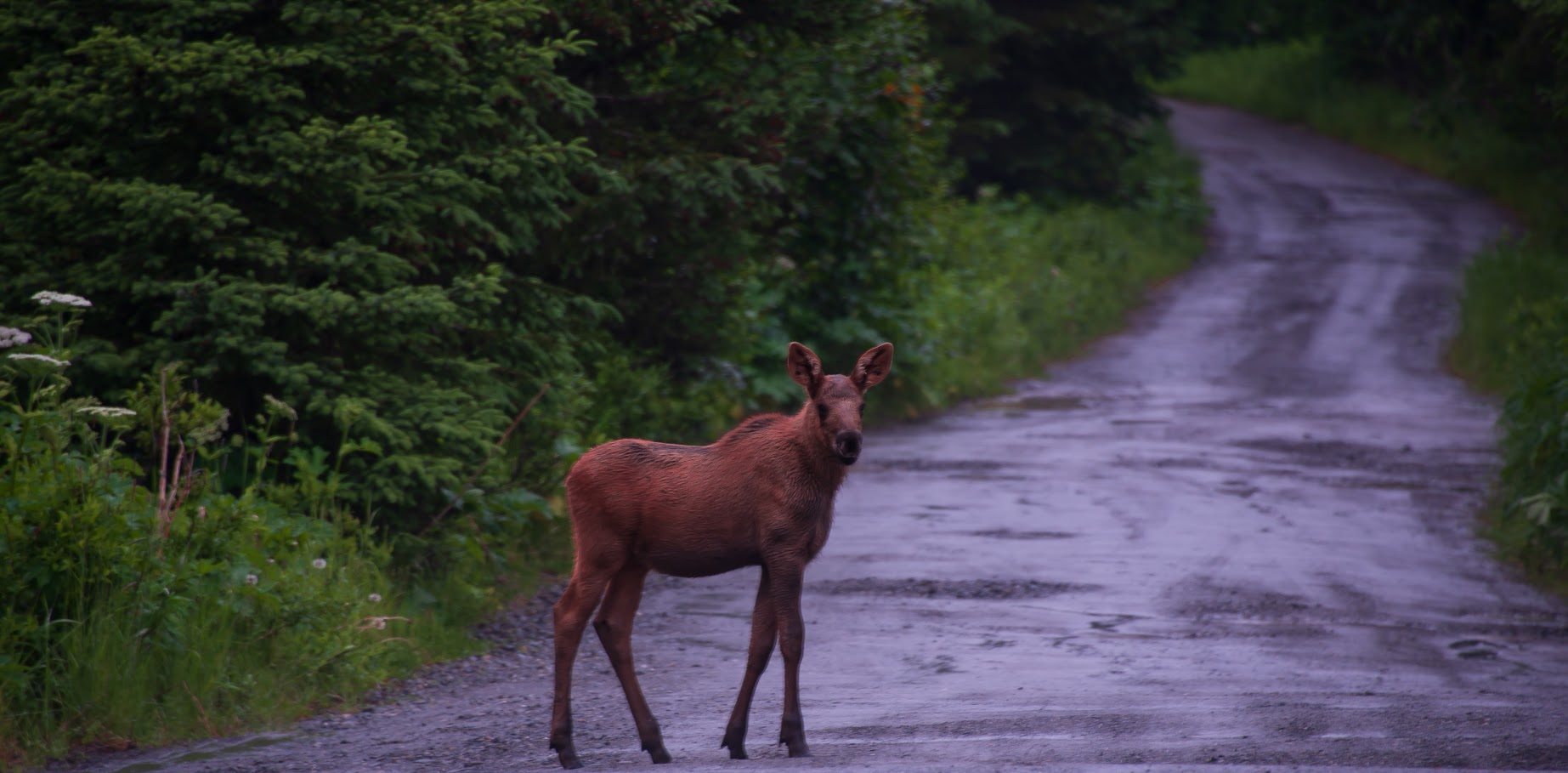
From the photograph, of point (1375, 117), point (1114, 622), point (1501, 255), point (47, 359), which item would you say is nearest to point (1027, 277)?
point (1501, 255)

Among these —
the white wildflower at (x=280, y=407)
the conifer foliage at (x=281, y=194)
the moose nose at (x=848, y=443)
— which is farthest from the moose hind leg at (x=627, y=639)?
the conifer foliage at (x=281, y=194)

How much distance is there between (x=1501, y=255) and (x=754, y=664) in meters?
26.5

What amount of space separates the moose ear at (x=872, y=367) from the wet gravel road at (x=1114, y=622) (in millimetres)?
1516

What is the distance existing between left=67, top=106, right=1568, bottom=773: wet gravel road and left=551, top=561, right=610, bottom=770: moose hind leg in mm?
322

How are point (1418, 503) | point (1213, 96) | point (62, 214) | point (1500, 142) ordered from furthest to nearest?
point (1213, 96) < point (1500, 142) < point (1418, 503) < point (62, 214)

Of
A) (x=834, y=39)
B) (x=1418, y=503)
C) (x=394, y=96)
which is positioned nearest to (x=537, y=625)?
(x=394, y=96)

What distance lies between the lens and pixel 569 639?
22.4 ft

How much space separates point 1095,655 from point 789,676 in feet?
11.4

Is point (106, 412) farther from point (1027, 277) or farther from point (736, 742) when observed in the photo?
point (1027, 277)

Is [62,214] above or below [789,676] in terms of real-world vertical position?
above

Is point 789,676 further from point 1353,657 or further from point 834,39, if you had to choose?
point 834,39

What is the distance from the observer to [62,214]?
9117 mm

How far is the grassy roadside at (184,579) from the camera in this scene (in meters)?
7.32

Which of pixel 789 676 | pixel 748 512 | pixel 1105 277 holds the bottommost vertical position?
pixel 1105 277
